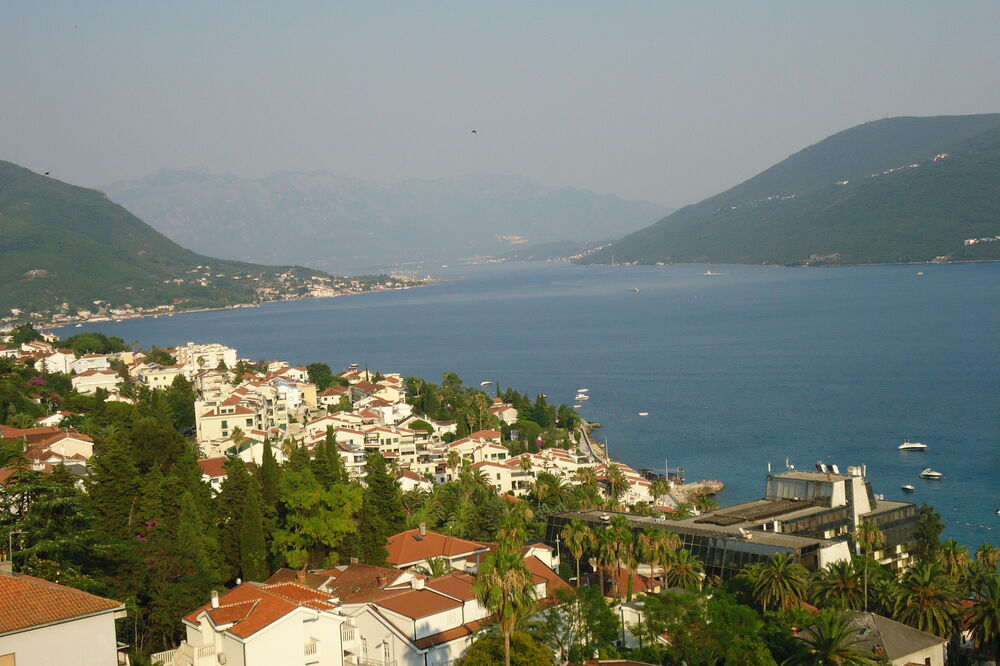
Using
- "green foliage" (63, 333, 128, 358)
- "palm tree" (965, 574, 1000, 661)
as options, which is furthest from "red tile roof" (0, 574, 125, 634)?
"green foliage" (63, 333, 128, 358)

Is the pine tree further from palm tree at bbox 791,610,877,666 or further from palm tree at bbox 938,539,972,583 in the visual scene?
palm tree at bbox 938,539,972,583

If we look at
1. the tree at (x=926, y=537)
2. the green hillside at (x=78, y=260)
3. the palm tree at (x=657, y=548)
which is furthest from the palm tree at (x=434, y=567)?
the green hillside at (x=78, y=260)

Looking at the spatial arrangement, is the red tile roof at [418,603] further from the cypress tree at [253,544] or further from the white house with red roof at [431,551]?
the cypress tree at [253,544]

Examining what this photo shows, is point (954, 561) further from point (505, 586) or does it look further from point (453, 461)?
point (453, 461)

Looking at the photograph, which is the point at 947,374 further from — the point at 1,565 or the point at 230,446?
the point at 1,565

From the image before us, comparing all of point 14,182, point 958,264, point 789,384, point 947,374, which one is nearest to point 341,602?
point 789,384
